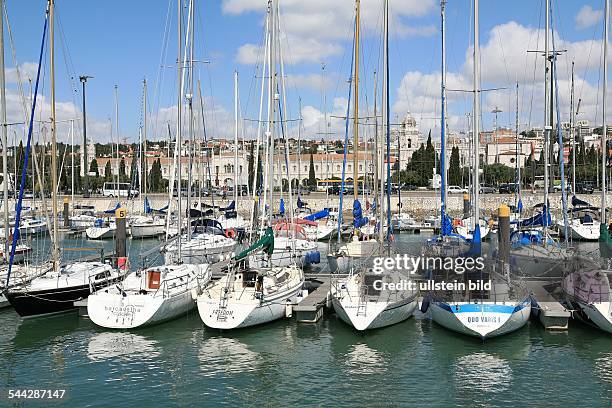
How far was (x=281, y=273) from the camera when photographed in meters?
23.9

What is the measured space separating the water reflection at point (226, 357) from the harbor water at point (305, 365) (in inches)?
1.2

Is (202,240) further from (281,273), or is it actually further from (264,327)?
(264,327)

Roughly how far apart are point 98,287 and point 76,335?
3.32 metres

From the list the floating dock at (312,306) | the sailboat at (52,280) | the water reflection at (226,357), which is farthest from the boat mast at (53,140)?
the floating dock at (312,306)

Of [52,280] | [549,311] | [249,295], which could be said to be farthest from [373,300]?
[52,280]

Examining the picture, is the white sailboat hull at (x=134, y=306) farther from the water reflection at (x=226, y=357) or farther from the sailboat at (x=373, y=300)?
the sailboat at (x=373, y=300)

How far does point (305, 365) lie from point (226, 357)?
90.2 inches

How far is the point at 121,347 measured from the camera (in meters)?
19.7

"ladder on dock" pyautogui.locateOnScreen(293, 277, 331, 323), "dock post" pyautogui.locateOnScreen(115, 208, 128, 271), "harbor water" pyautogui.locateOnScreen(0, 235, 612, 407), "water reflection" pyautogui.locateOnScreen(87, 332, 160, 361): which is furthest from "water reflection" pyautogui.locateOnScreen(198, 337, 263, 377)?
"dock post" pyautogui.locateOnScreen(115, 208, 128, 271)

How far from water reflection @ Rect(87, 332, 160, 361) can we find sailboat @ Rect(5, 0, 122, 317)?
2859 millimetres

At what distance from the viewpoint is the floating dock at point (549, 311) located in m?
20.7

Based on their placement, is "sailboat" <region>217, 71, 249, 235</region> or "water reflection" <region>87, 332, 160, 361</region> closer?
"water reflection" <region>87, 332, 160, 361</region>

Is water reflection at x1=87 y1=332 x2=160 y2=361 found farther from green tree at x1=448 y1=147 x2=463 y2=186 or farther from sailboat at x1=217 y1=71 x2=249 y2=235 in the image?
green tree at x1=448 y1=147 x2=463 y2=186

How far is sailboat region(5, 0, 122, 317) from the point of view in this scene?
22.1m
